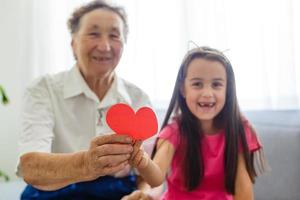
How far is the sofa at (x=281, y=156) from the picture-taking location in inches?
55.9

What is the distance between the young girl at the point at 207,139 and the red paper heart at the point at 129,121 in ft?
1.26

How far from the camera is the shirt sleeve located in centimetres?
106

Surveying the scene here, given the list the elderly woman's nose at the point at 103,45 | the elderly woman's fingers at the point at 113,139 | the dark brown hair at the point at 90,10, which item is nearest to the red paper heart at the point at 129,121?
the elderly woman's fingers at the point at 113,139

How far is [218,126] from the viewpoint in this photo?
1.23 m

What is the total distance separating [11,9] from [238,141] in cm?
184

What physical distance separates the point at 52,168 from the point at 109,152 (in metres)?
0.25

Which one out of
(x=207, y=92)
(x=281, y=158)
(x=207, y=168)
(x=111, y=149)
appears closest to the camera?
(x=111, y=149)

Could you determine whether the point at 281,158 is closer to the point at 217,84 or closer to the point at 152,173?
the point at 217,84

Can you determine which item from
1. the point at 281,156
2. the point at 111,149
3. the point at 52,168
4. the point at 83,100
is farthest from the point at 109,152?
the point at 281,156

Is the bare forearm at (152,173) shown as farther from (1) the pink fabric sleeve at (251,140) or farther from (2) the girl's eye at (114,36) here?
(2) the girl's eye at (114,36)

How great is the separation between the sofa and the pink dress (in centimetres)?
31

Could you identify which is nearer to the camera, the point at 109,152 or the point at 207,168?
the point at 109,152

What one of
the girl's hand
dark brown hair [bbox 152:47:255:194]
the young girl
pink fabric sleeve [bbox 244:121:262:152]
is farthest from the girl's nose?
the girl's hand

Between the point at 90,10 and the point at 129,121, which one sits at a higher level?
the point at 90,10
